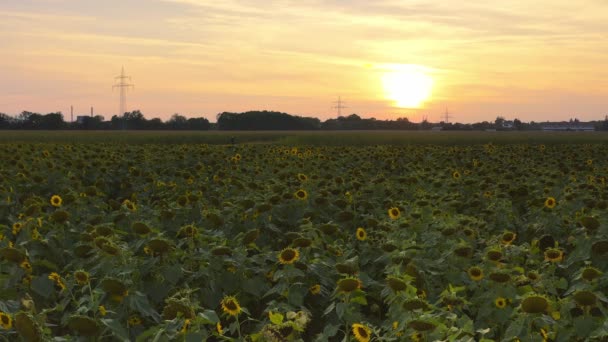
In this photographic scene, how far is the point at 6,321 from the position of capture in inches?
149

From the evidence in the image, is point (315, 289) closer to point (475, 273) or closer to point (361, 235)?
point (475, 273)

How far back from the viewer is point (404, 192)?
1030 centimetres

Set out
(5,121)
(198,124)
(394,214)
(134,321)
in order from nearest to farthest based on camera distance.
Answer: (134,321) → (394,214) → (5,121) → (198,124)

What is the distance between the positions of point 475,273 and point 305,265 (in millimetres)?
1211

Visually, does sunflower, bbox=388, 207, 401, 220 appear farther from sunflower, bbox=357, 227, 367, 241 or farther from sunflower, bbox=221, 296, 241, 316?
sunflower, bbox=221, 296, 241, 316

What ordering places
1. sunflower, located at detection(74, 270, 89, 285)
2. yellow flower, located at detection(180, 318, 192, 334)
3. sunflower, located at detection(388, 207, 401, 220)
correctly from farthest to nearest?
sunflower, located at detection(388, 207, 401, 220), sunflower, located at detection(74, 270, 89, 285), yellow flower, located at detection(180, 318, 192, 334)

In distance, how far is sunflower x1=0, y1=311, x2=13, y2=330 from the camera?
376 cm

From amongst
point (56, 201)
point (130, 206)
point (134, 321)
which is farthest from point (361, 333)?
point (56, 201)

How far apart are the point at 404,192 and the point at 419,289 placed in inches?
202

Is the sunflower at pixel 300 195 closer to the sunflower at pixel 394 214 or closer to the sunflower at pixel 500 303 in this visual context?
the sunflower at pixel 394 214

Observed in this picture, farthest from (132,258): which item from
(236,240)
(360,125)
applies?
(360,125)

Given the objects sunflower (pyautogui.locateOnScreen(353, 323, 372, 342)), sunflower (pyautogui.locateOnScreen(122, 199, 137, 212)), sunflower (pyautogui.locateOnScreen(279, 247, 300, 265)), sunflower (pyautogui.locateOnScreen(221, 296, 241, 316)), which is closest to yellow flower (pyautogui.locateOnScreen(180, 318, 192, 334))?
sunflower (pyautogui.locateOnScreen(221, 296, 241, 316))

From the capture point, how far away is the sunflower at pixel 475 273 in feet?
17.2

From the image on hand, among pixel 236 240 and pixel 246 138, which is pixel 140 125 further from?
pixel 236 240
